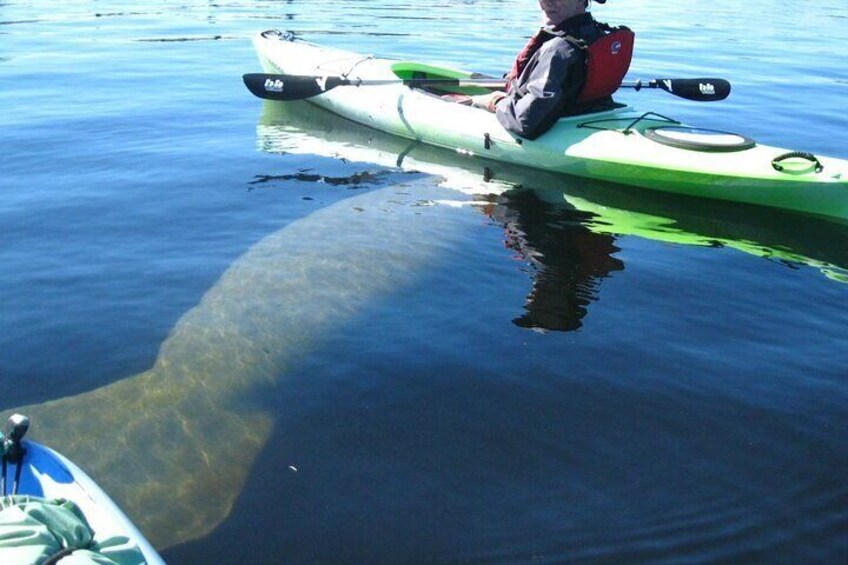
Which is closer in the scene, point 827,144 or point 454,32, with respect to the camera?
point 827,144

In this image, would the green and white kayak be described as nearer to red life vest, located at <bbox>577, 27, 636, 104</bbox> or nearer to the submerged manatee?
red life vest, located at <bbox>577, 27, 636, 104</bbox>

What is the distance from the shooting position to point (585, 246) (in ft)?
24.9

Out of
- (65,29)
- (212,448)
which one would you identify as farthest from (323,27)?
(212,448)

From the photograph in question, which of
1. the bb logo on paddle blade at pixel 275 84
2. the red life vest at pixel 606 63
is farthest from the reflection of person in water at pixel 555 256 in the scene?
the bb logo on paddle blade at pixel 275 84

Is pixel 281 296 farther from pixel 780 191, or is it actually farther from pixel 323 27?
pixel 323 27

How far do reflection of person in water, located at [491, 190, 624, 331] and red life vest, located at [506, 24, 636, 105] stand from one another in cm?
126

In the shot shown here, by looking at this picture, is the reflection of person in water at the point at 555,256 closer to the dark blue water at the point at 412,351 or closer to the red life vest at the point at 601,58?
the dark blue water at the point at 412,351

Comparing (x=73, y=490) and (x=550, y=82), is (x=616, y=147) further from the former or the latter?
(x=73, y=490)

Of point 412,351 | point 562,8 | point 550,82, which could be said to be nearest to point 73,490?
point 412,351

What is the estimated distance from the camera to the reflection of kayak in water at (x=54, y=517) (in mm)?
2764

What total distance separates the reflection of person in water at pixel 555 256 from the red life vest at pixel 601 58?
1.26 metres

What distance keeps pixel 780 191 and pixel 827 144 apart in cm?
366

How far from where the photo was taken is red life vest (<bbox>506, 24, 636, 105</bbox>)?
28.8ft

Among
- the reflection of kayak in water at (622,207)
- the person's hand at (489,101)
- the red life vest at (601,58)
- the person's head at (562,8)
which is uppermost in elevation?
the person's head at (562,8)
